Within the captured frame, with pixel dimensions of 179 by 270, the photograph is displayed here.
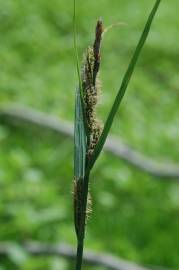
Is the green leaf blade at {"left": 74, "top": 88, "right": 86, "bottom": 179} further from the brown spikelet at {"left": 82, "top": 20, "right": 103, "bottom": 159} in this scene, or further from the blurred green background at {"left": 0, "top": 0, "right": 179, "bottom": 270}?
the blurred green background at {"left": 0, "top": 0, "right": 179, "bottom": 270}

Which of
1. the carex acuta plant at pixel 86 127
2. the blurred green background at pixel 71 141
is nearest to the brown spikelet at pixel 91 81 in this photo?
the carex acuta plant at pixel 86 127

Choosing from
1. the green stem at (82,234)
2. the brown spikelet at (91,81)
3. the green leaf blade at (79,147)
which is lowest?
the green stem at (82,234)

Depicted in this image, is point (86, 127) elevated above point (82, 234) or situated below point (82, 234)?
above

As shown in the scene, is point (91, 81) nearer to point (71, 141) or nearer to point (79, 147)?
point (79, 147)

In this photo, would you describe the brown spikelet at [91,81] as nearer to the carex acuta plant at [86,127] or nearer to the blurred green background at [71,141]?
the carex acuta plant at [86,127]

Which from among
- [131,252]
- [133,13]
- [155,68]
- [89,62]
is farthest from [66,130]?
[133,13]

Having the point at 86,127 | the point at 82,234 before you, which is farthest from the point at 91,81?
the point at 82,234

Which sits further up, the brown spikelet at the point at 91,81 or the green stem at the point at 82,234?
the brown spikelet at the point at 91,81
